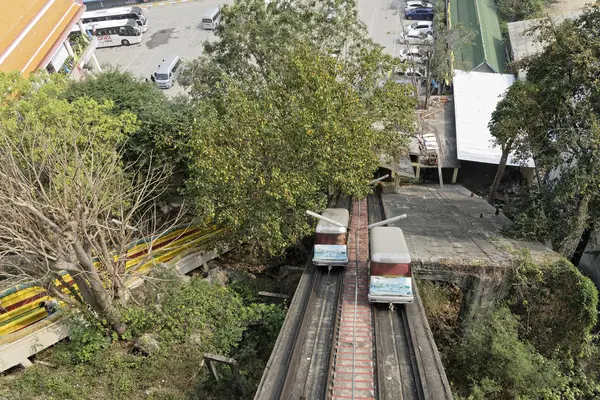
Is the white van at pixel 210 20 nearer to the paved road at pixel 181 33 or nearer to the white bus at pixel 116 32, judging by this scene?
the paved road at pixel 181 33

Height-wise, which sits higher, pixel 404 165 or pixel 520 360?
pixel 404 165

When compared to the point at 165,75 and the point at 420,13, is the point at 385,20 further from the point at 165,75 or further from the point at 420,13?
the point at 165,75

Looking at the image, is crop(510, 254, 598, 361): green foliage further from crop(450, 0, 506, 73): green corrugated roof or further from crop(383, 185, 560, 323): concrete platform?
A: crop(450, 0, 506, 73): green corrugated roof

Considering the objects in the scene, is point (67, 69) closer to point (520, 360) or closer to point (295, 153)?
point (295, 153)

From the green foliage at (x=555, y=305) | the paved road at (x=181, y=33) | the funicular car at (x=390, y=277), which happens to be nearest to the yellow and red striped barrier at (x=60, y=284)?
the funicular car at (x=390, y=277)

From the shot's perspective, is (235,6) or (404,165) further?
(404,165)

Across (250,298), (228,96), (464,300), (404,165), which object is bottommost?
(250,298)

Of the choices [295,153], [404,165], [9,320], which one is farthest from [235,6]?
[9,320]
